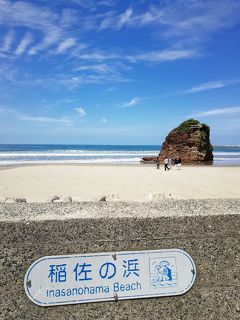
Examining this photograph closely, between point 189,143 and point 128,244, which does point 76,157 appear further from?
point 128,244

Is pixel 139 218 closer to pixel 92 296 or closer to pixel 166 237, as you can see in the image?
pixel 166 237

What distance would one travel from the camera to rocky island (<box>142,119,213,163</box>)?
3866 cm

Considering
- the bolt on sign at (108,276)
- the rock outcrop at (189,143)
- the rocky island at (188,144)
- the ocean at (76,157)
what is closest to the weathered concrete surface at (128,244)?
the bolt on sign at (108,276)

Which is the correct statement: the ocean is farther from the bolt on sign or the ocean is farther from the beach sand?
the bolt on sign

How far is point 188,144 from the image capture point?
39312mm

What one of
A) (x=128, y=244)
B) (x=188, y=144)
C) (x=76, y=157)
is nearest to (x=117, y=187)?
(x=128, y=244)

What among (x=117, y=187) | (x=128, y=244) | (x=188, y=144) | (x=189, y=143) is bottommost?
(x=117, y=187)

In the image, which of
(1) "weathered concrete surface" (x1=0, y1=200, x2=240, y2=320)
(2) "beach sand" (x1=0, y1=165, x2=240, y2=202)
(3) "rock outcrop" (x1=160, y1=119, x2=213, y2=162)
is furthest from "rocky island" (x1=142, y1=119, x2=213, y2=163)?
(1) "weathered concrete surface" (x1=0, y1=200, x2=240, y2=320)

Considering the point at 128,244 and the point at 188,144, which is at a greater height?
the point at 188,144

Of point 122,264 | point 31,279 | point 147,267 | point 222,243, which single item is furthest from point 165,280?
point 31,279

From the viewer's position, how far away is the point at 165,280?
239 centimetres

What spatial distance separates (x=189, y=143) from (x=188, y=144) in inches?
6.3

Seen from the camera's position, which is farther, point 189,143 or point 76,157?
point 76,157

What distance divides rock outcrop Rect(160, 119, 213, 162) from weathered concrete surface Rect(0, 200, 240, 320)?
36023 mm
